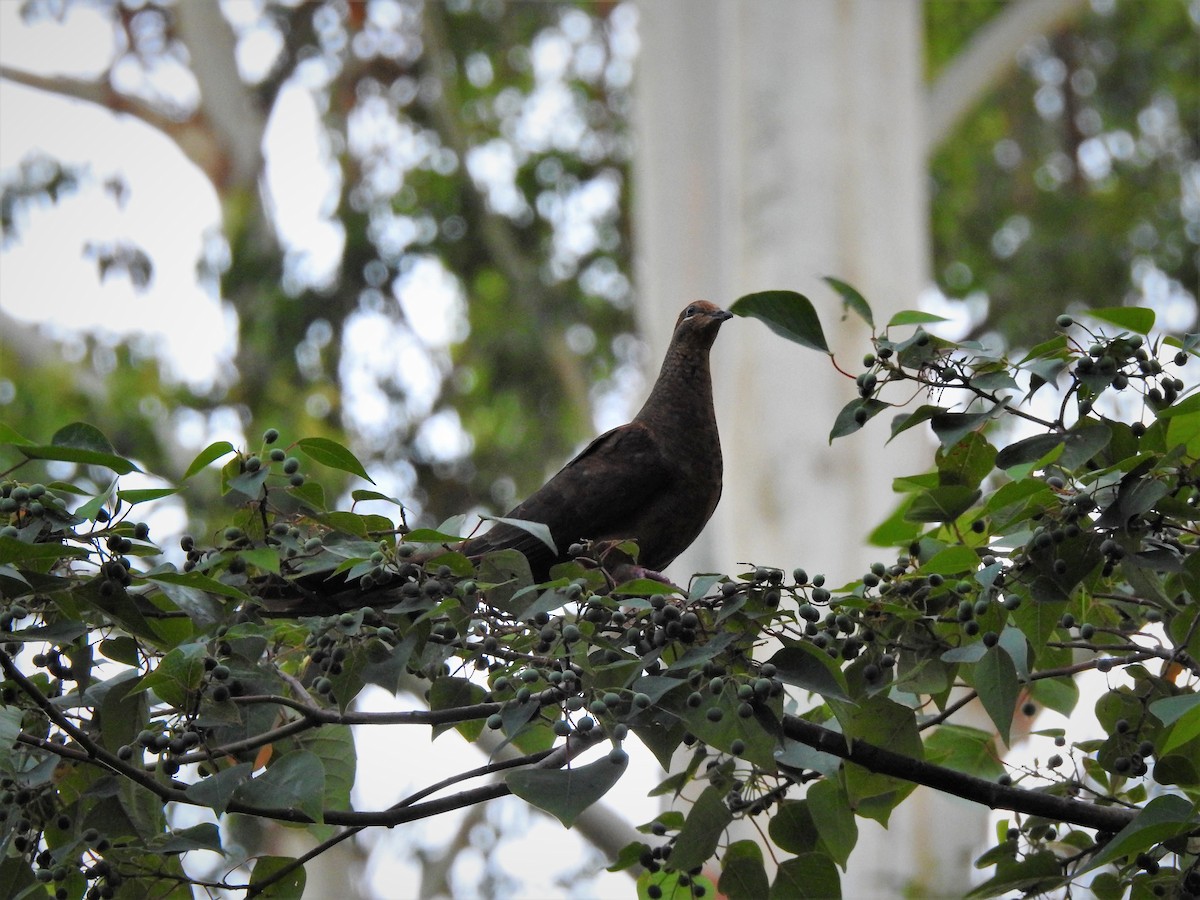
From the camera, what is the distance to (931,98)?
22.2 ft

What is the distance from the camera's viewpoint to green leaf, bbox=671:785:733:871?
1684 millimetres

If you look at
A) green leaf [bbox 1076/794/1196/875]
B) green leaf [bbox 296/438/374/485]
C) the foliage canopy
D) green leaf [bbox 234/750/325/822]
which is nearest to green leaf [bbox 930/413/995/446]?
the foliage canopy

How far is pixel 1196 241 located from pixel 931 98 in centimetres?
357

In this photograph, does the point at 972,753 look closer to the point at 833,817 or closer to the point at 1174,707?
the point at 833,817

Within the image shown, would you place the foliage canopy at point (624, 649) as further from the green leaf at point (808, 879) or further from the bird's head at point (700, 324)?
the bird's head at point (700, 324)

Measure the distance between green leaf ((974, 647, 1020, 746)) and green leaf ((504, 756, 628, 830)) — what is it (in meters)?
0.41

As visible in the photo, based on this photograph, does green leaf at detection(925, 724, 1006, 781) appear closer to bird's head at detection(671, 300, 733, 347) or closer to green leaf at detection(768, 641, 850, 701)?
green leaf at detection(768, 641, 850, 701)

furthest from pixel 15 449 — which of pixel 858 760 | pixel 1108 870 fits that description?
pixel 1108 870

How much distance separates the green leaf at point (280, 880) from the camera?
171 cm

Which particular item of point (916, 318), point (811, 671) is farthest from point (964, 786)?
point (916, 318)

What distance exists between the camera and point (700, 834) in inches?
66.6

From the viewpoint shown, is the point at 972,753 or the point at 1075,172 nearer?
the point at 972,753

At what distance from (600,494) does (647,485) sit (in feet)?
0.31

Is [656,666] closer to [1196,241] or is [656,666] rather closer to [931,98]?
[931,98]
